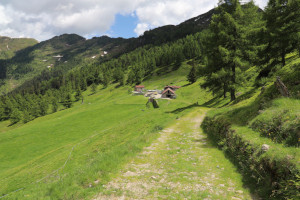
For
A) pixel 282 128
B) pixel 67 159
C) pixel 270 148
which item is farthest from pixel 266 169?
pixel 67 159

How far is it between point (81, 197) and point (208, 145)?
33.6 ft

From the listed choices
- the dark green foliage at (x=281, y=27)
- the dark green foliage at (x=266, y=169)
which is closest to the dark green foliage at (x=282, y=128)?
the dark green foliage at (x=266, y=169)

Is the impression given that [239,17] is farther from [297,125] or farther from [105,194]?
[105,194]

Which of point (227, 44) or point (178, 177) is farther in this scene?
point (227, 44)

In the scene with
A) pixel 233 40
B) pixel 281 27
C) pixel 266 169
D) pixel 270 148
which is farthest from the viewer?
pixel 281 27

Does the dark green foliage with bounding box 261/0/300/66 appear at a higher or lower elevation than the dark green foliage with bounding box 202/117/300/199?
higher

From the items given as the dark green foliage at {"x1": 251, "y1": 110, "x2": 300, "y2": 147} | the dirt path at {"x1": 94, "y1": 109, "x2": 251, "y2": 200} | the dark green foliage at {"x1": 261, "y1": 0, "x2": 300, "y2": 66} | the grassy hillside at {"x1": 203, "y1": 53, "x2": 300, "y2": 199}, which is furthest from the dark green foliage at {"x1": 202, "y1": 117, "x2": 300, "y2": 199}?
the dark green foliage at {"x1": 261, "y1": 0, "x2": 300, "y2": 66}

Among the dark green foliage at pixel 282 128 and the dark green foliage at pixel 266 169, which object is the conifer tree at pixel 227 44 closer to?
the dark green foliage at pixel 282 128

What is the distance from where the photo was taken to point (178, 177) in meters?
8.56

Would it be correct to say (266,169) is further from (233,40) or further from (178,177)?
(233,40)

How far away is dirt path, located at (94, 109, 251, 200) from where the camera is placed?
7.10 meters

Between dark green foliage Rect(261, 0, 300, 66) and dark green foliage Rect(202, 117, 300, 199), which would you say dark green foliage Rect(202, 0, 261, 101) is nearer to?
dark green foliage Rect(261, 0, 300, 66)

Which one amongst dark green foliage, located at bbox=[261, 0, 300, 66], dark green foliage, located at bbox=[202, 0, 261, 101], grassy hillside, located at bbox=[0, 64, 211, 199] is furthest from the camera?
dark green foliage, located at bbox=[261, 0, 300, 66]

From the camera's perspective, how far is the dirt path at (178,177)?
23.3ft
